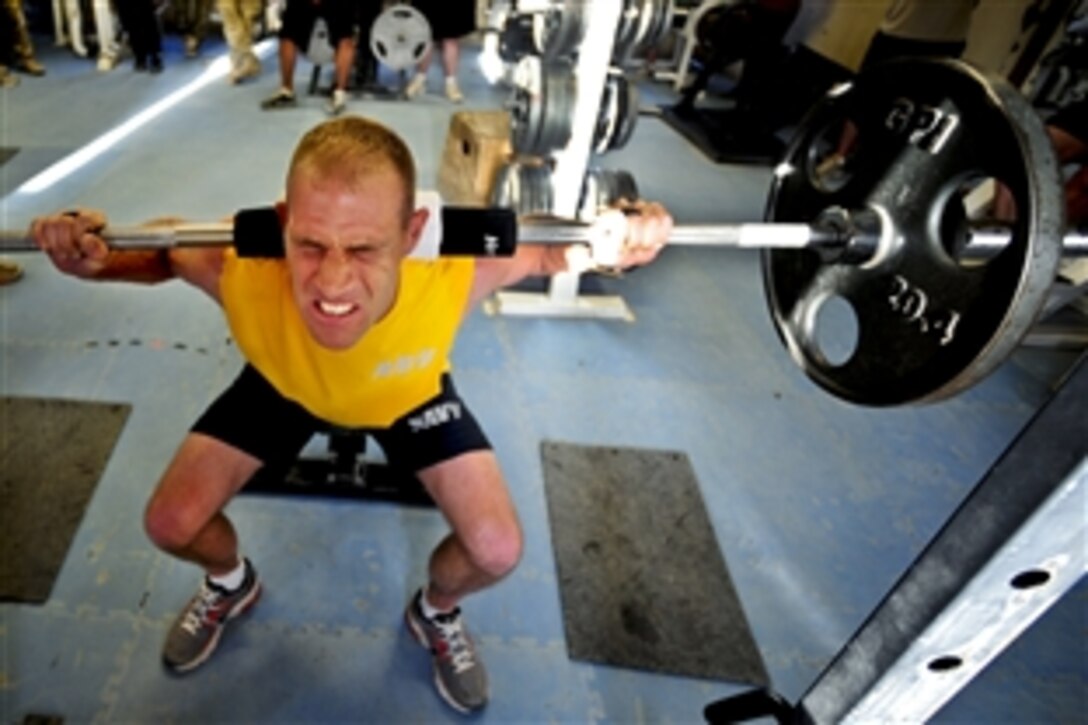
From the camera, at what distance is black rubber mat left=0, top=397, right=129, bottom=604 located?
1546 mm

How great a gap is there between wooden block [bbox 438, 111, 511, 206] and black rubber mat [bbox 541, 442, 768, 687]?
1.53 m

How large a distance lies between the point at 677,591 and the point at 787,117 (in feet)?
17.5

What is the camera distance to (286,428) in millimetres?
1307

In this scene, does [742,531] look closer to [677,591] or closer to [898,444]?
[677,591]

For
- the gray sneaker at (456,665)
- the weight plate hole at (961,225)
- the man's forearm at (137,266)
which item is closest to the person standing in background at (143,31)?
the man's forearm at (137,266)

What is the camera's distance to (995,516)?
580 millimetres

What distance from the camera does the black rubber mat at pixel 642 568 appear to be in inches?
62.7

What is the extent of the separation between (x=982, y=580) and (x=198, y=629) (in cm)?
145

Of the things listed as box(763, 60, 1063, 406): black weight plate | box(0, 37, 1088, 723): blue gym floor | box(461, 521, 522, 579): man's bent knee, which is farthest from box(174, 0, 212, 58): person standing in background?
box(763, 60, 1063, 406): black weight plate

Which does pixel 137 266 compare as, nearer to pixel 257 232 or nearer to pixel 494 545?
pixel 257 232

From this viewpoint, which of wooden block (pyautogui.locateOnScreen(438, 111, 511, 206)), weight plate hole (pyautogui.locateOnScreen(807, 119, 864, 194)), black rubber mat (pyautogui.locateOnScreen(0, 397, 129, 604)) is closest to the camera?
weight plate hole (pyautogui.locateOnScreen(807, 119, 864, 194))

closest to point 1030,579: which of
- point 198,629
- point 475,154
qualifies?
point 198,629

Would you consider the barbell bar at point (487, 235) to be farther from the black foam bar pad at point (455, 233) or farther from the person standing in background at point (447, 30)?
the person standing in background at point (447, 30)

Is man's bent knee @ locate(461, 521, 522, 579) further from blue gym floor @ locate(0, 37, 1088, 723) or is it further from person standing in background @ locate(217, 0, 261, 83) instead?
person standing in background @ locate(217, 0, 261, 83)
